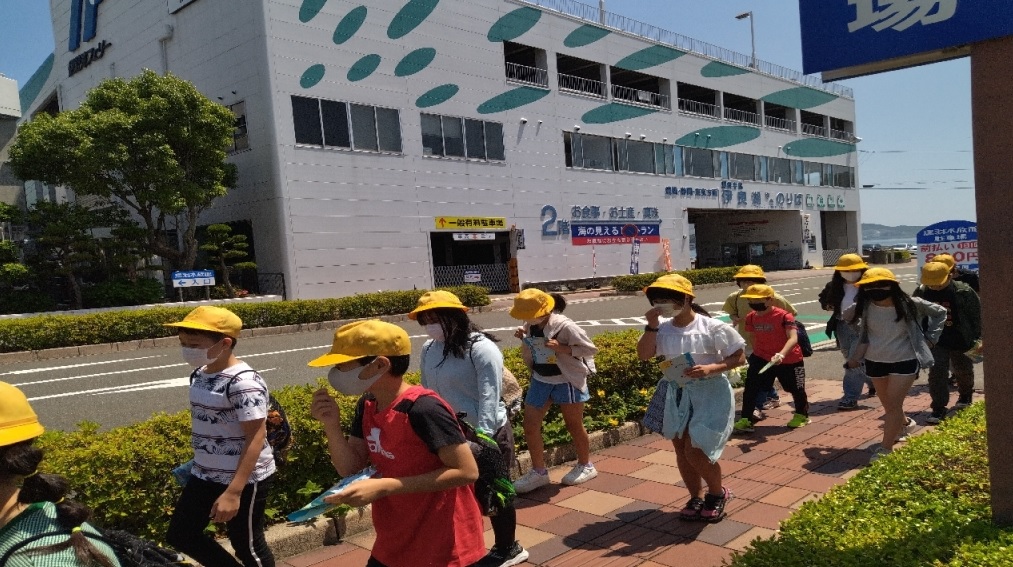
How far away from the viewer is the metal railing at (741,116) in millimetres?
37781

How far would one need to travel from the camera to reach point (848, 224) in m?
48.6

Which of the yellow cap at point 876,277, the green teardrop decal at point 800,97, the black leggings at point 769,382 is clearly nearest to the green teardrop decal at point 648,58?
the green teardrop decal at point 800,97

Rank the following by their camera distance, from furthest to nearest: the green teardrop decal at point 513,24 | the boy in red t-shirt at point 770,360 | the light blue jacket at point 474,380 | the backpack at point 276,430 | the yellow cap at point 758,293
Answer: the green teardrop decal at point 513,24 < the boy in red t-shirt at point 770,360 < the yellow cap at point 758,293 < the light blue jacket at point 474,380 < the backpack at point 276,430

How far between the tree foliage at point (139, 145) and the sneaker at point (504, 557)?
17620mm

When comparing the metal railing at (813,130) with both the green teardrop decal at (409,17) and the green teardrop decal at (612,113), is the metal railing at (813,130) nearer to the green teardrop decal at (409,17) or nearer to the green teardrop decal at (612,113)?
the green teardrop decal at (612,113)

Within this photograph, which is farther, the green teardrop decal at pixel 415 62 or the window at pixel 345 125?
the green teardrop decal at pixel 415 62

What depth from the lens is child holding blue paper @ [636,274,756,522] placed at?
4141mm

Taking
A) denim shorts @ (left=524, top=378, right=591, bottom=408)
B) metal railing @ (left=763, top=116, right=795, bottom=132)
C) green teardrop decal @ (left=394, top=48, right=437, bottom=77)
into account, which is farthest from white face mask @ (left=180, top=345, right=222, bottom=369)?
metal railing @ (left=763, top=116, right=795, bottom=132)

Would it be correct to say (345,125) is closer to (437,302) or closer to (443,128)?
(443,128)

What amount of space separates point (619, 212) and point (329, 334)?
17780 mm

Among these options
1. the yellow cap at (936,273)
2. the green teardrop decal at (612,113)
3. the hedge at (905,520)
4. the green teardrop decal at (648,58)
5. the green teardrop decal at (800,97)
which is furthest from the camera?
the green teardrop decal at (800,97)

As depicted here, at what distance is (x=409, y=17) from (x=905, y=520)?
77.7 feet

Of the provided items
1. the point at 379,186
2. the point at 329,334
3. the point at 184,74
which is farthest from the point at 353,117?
the point at 329,334

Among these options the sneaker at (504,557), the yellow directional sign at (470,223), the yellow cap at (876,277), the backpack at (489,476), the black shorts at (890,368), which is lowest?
the sneaker at (504,557)
